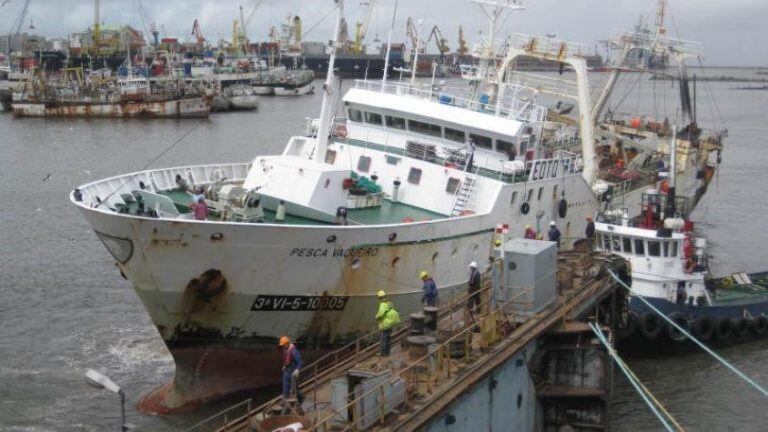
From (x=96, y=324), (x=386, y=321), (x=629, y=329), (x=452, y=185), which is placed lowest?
(x=96, y=324)

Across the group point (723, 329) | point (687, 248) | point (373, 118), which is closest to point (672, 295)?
point (687, 248)

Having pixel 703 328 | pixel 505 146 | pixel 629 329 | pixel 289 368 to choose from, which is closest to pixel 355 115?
pixel 505 146

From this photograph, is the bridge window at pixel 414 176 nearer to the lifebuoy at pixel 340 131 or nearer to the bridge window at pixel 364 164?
the bridge window at pixel 364 164

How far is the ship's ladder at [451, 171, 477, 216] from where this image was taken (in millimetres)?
25109

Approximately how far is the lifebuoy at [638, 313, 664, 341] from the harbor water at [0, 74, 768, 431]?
87cm

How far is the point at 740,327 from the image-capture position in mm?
28141

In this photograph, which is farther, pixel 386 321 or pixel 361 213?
pixel 361 213

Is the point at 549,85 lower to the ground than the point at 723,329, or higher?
higher

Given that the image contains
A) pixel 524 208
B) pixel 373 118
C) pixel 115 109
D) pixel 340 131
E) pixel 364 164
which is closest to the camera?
pixel 524 208

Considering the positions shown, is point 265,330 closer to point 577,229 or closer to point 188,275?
point 188,275

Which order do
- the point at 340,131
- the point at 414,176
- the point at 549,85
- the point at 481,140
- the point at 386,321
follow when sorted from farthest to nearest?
Result: the point at 549,85, the point at 340,131, the point at 481,140, the point at 414,176, the point at 386,321

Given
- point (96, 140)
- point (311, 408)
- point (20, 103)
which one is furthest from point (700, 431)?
point (20, 103)

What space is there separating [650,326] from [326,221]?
10.7 m

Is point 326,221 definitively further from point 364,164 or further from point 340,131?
point 340,131
